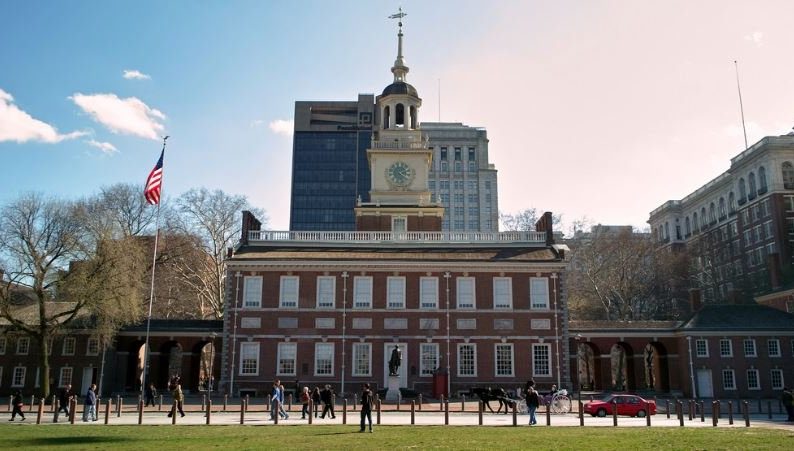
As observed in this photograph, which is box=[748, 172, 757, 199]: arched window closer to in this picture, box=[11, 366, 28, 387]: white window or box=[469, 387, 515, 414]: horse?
box=[469, 387, 515, 414]: horse

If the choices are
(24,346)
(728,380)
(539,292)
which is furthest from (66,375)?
(728,380)

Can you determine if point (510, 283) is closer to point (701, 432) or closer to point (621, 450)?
point (701, 432)

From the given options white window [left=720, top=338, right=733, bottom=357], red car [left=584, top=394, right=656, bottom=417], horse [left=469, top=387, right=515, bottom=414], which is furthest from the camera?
white window [left=720, top=338, right=733, bottom=357]

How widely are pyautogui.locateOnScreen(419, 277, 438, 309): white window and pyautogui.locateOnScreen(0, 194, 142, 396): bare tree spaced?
1772cm

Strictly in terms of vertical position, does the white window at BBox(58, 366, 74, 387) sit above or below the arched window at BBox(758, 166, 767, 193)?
below

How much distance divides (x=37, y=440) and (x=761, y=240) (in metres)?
82.4

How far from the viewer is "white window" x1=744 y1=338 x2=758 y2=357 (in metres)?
45.7

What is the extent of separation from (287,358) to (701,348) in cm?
2750

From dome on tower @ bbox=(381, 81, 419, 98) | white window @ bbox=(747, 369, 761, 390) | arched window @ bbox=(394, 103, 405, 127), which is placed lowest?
white window @ bbox=(747, 369, 761, 390)

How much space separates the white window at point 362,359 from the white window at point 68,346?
62.3 ft

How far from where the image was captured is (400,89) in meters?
57.9

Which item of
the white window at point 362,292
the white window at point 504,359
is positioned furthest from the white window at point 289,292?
the white window at point 504,359

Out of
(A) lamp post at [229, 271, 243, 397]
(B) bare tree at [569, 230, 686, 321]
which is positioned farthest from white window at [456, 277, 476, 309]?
(B) bare tree at [569, 230, 686, 321]

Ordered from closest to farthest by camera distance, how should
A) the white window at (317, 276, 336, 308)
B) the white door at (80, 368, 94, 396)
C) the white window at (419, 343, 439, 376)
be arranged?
the white window at (419, 343, 439, 376) < the white window at (317, 276, 336, 308) < the white door at (80, 368, 94, 396)
